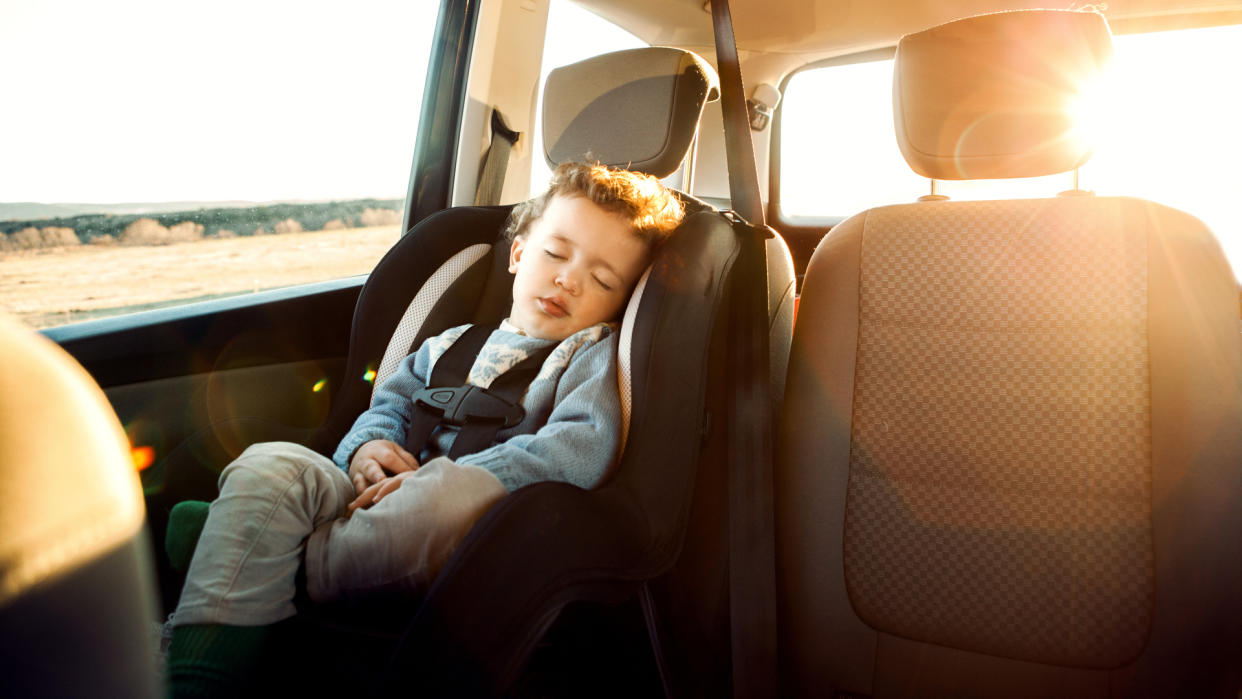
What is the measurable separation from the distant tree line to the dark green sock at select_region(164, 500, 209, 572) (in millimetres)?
729

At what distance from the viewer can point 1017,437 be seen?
3.98 feet

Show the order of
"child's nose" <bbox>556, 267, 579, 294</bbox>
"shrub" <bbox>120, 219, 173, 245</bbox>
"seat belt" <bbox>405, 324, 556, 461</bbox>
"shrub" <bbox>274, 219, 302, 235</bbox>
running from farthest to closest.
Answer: "shrub" <bbox>274, 219, 302, 235</bbox> → "shrub" <bbox>120, 219, 173, 245</bbox> → "child's nose" <bbox>556, 267, 579, 294</bbox> → "seat belt" <bbox>405, 324, 556, 461</bbox>

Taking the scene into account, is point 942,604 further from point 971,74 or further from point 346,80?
point 346,80

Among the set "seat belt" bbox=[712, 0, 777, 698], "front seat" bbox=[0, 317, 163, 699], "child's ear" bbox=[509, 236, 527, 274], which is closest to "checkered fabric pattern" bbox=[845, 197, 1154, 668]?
"seat belt" bbox=[712, 0, 777, 698]

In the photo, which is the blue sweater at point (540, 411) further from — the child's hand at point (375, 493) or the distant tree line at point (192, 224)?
the distant tree line at point (192, 224)

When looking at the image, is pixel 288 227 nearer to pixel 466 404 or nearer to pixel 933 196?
pixel 466 404

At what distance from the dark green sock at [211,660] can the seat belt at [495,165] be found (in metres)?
1.50

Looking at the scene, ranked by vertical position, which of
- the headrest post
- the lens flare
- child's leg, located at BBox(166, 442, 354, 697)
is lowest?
the lens flare

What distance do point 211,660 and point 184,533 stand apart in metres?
0.20

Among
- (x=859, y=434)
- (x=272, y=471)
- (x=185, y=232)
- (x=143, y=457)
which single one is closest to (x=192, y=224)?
(x=185, y=232)

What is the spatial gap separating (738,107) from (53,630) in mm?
1187

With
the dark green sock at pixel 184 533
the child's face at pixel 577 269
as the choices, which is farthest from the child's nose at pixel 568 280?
the dark green sock at pixel 184 533

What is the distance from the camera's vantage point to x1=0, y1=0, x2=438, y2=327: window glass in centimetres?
129

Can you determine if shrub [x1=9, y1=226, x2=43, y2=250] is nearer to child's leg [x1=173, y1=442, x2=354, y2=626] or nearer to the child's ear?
child's leg [x1=173, y1=442, x2=354, y2=626]
